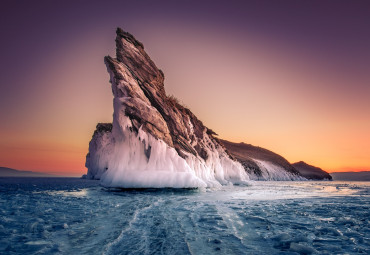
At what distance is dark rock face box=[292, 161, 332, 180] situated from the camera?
3917 inches

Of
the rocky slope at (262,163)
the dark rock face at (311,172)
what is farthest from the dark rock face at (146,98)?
the dark rock face at (311,172)

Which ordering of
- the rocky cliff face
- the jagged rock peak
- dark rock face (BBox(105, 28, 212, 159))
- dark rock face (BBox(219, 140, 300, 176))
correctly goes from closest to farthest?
the rocky cliff face < dark rock face (BBox(105, 28, 212, 159)) < the jagged rock peak < dark rock face (BBox(219, 140, 300, 176))

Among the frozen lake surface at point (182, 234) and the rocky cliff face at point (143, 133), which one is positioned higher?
the rocky cliff face at point (143, 133)

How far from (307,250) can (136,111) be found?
61.6ft

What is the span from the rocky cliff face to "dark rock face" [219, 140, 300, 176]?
1684 inches

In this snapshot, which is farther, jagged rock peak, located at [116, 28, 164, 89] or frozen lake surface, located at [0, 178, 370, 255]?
jagged rock peak, located at [116, 28, 164, 89]

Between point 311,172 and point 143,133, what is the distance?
115254 mm

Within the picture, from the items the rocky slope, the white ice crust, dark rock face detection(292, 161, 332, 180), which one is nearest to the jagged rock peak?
the white ice crust

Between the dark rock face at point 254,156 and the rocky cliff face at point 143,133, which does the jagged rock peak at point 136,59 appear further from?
the dark rock face at point 254,156

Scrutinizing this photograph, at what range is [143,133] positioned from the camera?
20594mm

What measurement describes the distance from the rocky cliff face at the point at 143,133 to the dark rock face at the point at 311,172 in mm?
90246

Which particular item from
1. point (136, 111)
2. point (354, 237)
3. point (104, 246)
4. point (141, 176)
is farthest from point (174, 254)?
point (136, 111)

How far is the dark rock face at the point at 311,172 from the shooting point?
9950cm

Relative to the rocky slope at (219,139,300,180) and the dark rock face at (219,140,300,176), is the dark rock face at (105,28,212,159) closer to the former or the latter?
the rocky slope at (219,139,300,180)
